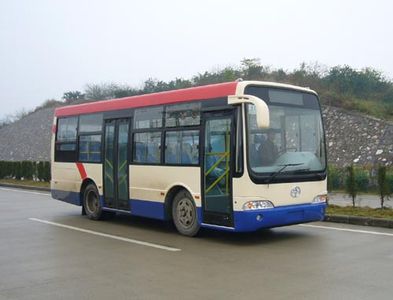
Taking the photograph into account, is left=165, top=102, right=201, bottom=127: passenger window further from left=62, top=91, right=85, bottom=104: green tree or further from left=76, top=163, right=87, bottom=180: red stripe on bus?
left=62, top=91, right=85, bottom=104: green tree

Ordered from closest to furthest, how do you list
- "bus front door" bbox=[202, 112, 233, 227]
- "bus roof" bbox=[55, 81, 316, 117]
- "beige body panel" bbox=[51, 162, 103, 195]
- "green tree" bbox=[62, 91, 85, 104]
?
"bus front door" bbox=[202, 112, 233, 227]
"bus roof" bbox=[55, 81, 316, 117]
"beige body panel" bbox=[51, 162, 103, 195]
"green tree" bbox=[62, 91, 85, 104]

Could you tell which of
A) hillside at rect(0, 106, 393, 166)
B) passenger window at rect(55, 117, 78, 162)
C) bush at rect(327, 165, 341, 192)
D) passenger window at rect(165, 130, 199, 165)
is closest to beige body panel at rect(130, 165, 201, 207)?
passenger window at rect(165, 130, 199, 165)

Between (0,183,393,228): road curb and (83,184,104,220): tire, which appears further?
(83,184,104,220): tire

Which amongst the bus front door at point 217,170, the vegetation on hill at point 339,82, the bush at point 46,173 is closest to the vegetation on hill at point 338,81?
the vegetation on hill at point 339,82

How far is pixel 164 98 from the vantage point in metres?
11.1

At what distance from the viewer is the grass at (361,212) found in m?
11.8

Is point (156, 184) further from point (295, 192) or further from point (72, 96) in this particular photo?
point (72, 96)

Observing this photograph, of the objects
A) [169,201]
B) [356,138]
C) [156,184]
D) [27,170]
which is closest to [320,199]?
[169,201]

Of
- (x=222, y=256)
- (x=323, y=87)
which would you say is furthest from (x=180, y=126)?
(x=323, y=87)

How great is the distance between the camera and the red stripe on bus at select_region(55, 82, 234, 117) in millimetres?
9805

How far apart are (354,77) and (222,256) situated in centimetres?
2294

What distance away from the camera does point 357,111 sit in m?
24.8

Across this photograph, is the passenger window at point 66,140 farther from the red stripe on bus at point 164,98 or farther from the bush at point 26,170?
the bush at point 26,170

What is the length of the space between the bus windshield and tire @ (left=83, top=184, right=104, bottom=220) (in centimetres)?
514
